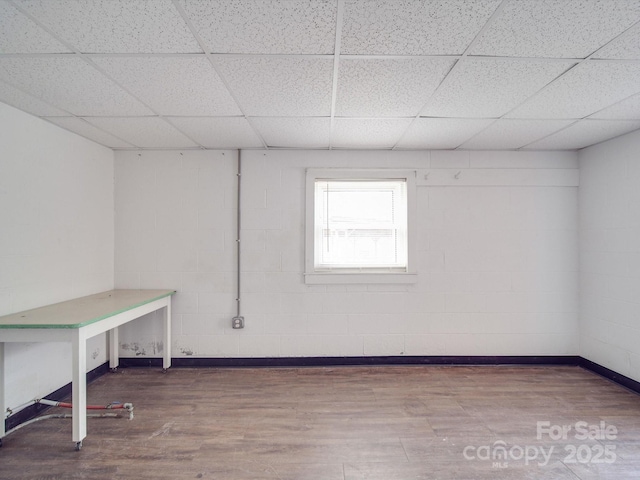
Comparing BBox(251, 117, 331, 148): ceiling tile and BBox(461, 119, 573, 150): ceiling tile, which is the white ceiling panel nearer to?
BBox(461, 119, 573, 150): ceiling tile

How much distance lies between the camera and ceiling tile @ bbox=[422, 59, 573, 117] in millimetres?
1827

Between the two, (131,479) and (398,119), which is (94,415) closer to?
(131,479)

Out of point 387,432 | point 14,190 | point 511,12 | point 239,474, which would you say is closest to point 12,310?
point 14,190

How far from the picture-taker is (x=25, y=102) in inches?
89.7

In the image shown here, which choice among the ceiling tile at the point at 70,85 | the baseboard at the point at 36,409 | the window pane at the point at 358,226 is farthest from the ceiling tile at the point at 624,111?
the baseboard at the point at 36,409

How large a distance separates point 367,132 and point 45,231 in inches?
111

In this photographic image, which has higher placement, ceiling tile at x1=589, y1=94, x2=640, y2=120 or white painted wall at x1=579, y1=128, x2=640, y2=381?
ceiling tile at x1=589, y1=94, x2=640, y2=120

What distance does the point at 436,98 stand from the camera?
87.7 inches

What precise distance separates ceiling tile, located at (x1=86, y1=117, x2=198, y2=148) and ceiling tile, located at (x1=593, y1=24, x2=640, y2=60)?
295 centimetres

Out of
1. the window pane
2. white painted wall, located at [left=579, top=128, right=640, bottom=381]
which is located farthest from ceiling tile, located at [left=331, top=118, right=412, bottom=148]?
white painted wall, located at [left=579, top=128, right=640, bottom=381]

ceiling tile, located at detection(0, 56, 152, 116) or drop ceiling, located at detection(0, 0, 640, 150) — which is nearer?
drop ceiling, located at detection(0, 0, 640, 150)

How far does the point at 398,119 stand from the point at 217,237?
84.8 inches

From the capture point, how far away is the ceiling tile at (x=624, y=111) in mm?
2262

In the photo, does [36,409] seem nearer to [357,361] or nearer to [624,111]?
[357,361]
